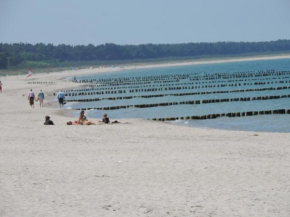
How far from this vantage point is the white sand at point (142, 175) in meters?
10.3

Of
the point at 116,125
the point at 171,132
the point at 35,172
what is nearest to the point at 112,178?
the point at 35,172

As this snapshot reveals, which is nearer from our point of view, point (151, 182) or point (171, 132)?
point (151, 182)

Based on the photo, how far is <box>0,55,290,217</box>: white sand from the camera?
1028 centimetres

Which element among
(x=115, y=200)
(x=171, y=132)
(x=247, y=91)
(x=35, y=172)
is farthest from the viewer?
(x=247, y=91)

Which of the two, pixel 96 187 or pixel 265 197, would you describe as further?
pixel 96 187

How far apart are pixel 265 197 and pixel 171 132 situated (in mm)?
12137

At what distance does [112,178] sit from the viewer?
41.9ft

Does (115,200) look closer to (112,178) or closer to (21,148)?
(112,178)

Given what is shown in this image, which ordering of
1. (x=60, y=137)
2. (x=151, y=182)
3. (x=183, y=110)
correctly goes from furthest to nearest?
1. (x=183, y=110)
2. (x=60, y=137)
3. (x=151, y=182)

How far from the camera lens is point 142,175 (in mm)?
13109

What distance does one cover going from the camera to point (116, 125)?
2514cm

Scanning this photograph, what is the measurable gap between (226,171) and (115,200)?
3.70m

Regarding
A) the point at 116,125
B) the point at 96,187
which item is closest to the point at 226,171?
the point at 96,187

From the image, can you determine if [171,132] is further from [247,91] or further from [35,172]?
[247,91]
